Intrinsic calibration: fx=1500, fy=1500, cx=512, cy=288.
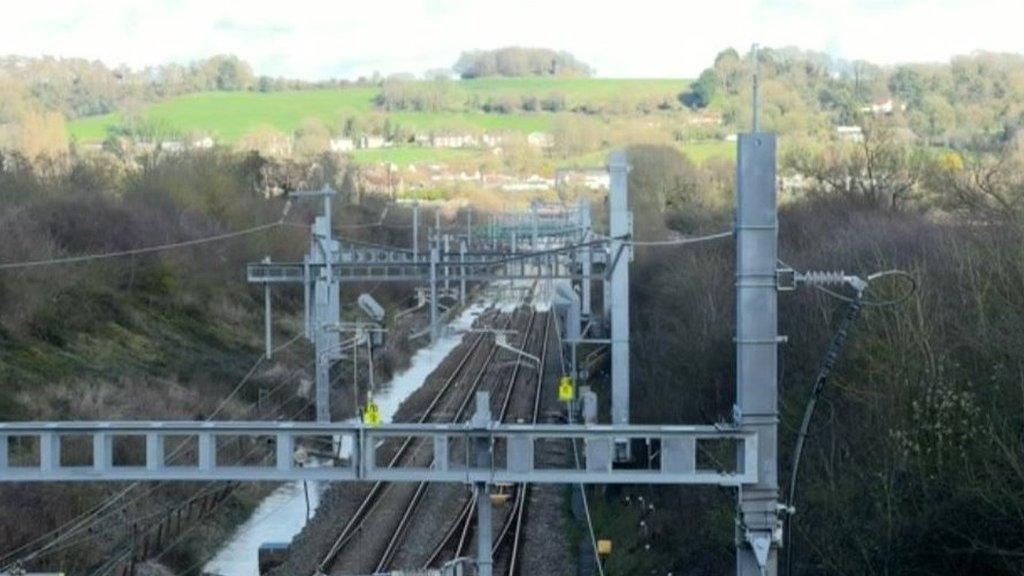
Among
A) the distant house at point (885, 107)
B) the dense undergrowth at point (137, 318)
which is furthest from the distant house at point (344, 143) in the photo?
the distant house at point (885, 107)

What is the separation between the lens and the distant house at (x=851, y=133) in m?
38.5

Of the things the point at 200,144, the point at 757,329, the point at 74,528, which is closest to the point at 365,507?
the point at 74,528

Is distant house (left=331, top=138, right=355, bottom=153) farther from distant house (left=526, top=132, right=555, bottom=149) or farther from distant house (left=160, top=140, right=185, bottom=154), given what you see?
distant house (left=160, top=140, right=185, bottom=154)

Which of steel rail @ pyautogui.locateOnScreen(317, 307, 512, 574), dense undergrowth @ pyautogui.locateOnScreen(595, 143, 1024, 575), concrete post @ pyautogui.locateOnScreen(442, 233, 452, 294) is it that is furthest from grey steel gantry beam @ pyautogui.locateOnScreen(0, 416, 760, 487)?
concrete post @ pyautogui.locateOnScreen(442, 233, 452, 294)

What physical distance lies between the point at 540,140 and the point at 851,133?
72257 mm

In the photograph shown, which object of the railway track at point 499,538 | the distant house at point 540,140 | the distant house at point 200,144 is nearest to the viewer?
the railway track at point 499,538

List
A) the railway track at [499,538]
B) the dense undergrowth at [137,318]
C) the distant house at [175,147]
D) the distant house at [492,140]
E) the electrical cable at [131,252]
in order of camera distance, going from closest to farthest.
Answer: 1. the railway track at [499,538]
2. the dense undergrowth at [137,318]
3. the electrical cable at [131,252]
4. the distant house at [175,147]
5. the distant house at [492,140]

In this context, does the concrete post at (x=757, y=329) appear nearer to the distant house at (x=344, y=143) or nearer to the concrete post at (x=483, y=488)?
the concrete post at (x=483, y=488)

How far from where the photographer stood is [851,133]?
40.2 meters

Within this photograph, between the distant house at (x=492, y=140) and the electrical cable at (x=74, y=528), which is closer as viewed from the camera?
the electrical cable at (x=74, y=528)

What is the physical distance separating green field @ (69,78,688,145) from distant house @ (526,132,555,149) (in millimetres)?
3367

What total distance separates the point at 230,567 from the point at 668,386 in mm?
7101

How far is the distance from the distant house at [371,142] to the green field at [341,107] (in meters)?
4.62

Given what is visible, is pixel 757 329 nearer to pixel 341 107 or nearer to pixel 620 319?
pixel 620 319
